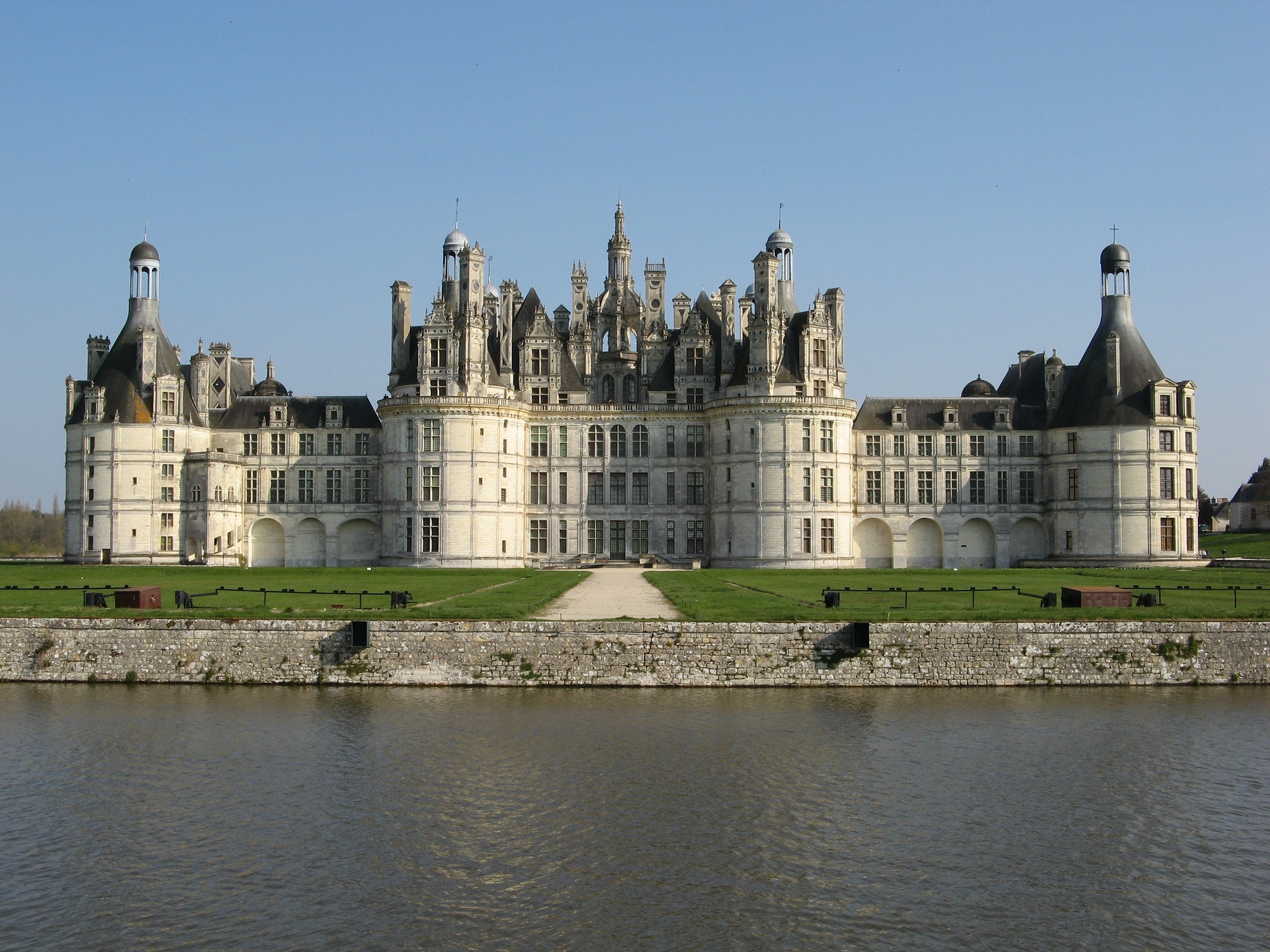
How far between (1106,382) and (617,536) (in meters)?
30.5

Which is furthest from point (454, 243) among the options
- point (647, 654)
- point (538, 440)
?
point (647, 654)

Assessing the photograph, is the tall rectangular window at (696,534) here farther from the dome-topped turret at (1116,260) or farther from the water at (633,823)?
the water at (633,823)

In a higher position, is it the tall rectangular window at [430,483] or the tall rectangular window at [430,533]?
the tall rectangular window at [430,483]

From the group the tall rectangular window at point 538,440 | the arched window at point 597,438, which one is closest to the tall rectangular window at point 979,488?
the arched window at point 597,438

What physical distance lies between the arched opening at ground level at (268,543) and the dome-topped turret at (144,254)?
59.3ft

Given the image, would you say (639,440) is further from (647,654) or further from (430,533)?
(647,654)

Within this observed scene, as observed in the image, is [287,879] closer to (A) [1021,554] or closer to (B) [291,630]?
(B) [291,630]

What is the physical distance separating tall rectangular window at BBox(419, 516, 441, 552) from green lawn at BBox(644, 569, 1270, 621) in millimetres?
14173

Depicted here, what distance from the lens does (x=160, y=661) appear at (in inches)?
1380

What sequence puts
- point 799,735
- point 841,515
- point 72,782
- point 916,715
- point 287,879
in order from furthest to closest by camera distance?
point 841,515 < point 916,715 < point 799,735 < point 72,782 < point 287,879

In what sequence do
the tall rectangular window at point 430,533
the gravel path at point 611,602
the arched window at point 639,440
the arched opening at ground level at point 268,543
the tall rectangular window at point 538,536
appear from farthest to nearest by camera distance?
the arched opening at ground level at point 268,543, the arched window at point 639,440, the tall rectangular window at point 538,536, the tall rectangular window at point 430,533, the gravel path at point 611,602

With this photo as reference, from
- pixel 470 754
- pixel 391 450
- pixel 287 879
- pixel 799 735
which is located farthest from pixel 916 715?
pixel 391 450

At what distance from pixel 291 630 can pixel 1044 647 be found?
821 inches

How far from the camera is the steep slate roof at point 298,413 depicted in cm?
7819
